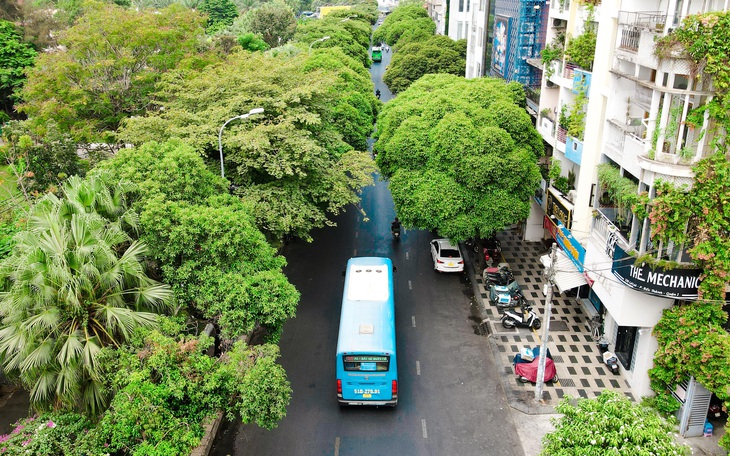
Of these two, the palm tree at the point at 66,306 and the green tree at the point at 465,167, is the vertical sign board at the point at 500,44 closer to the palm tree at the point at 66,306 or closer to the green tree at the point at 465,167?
the green tree at the point at 465,167

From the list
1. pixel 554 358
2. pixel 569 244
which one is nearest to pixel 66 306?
pixel 554 358

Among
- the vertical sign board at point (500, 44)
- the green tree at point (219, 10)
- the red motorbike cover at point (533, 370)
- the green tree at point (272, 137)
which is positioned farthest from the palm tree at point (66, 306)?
the green tree at point (219, 10)

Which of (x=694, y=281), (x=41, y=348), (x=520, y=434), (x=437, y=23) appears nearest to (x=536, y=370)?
(x=520, y=434)

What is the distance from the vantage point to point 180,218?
48.5ft

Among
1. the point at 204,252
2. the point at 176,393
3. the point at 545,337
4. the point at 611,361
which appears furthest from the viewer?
the point at 611,361

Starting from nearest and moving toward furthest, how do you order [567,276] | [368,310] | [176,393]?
1. [176,393]
2. [368,310]
3. [567,276]

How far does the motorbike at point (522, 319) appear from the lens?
21.2 meters

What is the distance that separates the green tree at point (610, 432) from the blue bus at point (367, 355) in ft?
19.3

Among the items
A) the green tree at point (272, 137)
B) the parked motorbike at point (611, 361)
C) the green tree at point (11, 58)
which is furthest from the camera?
the green tree at point (11, 58)

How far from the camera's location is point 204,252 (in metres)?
15.1

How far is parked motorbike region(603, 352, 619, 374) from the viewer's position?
60.9 ft

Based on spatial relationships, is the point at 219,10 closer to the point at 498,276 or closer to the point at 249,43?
the point at 249,43

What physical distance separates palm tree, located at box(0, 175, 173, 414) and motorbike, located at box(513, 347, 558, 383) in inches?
457

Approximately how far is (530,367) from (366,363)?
579 centimetres
